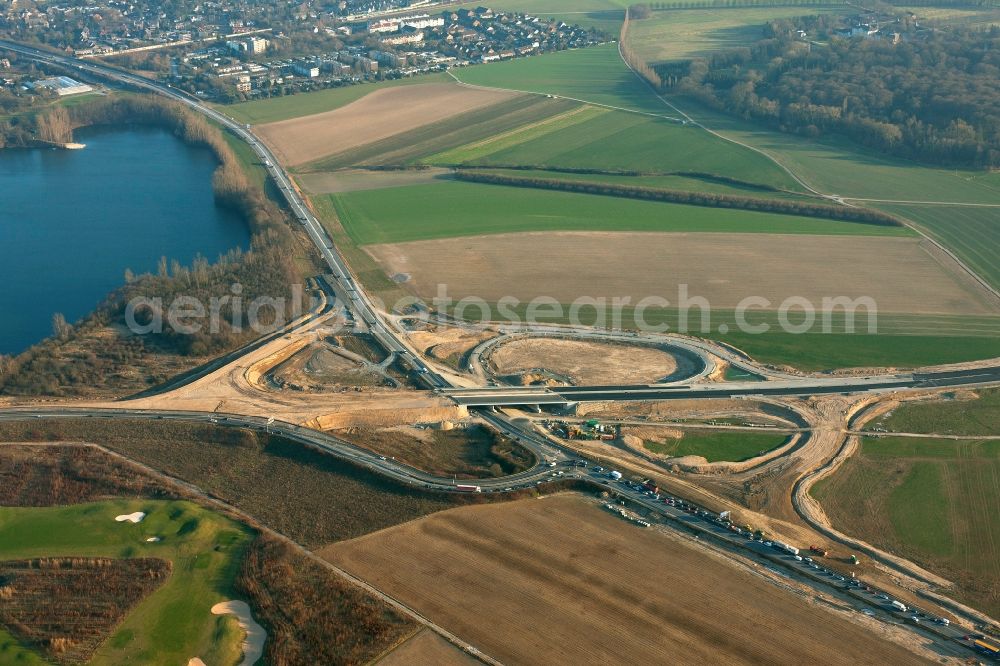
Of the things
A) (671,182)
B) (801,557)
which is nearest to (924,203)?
(671,182)

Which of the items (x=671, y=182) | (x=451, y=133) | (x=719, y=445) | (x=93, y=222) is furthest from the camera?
(x=451, y=133)

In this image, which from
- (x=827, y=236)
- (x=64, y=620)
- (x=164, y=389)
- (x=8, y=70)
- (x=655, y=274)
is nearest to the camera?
(x=64, y=620)

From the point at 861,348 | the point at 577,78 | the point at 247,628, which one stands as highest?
the point at 577,78

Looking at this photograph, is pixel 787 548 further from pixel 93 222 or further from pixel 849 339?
pixel 93 222

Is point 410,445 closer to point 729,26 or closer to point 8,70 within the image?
point 8,70

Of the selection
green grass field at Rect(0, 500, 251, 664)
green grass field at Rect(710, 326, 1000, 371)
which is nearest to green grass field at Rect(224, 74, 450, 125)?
green grass field at Rect(710, 326, 1000, 371)

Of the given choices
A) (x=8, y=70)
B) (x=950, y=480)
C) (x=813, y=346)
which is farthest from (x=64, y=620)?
(x=8, y=70)

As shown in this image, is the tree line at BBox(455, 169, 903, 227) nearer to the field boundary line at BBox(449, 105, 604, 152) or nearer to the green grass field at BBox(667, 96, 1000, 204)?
the green grass field at BBox(667, 96, 1000, 204)
